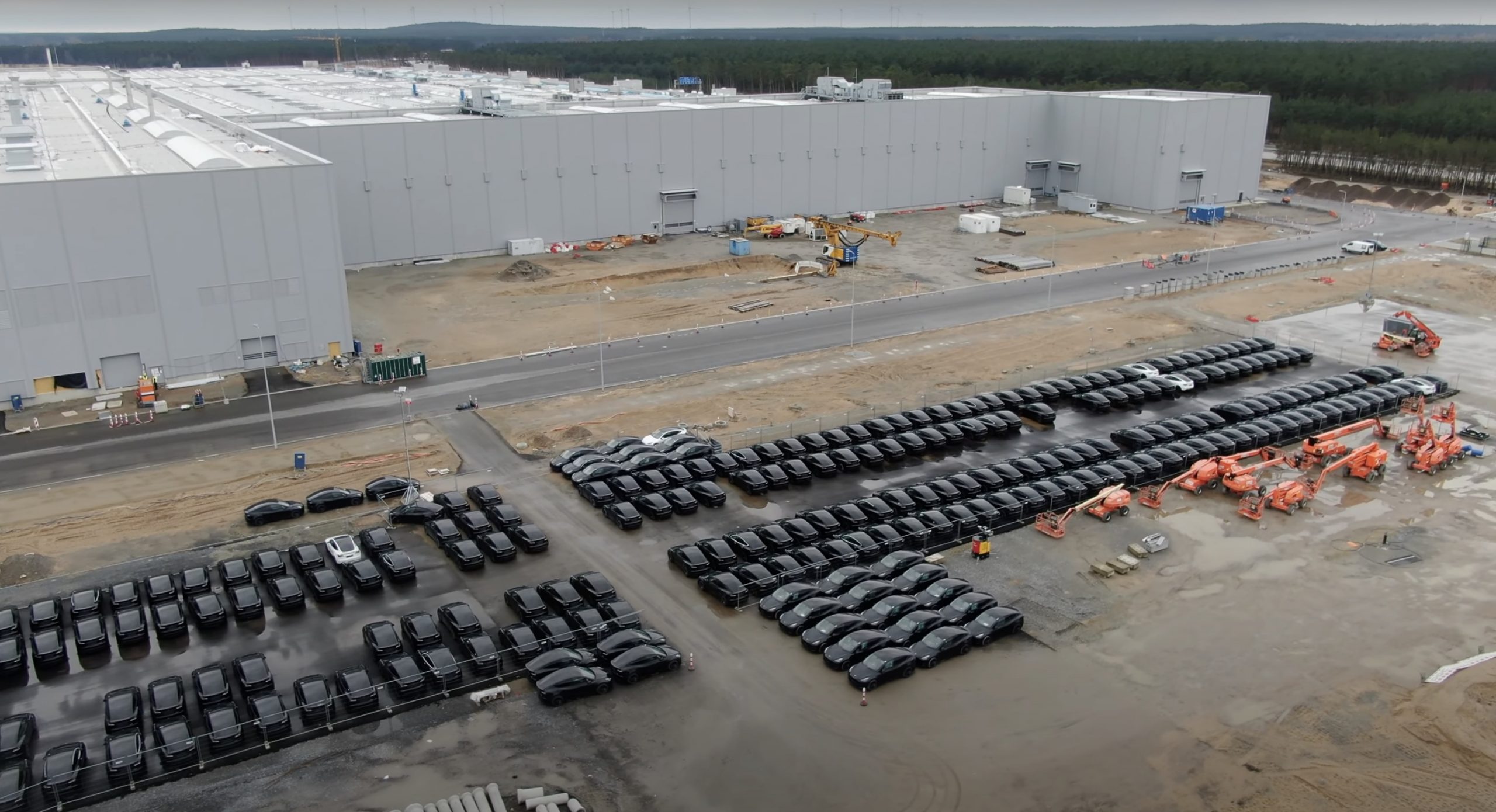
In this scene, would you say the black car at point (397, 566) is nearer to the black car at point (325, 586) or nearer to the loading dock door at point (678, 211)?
the black car at point (325, 586)

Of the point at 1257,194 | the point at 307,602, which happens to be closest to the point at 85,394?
the point at 307,602

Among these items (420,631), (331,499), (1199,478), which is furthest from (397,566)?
(1199,478)

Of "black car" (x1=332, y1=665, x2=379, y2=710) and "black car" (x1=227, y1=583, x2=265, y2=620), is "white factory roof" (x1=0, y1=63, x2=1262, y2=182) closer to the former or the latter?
"black car" (x1=227, y1=583, x2=265, y2=620)

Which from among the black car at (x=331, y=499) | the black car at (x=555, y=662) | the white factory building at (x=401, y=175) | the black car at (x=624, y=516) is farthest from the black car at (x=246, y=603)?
the white factory building at (x=401, y=175)

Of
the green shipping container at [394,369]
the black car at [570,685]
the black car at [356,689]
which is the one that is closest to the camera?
the black car at [356,689]

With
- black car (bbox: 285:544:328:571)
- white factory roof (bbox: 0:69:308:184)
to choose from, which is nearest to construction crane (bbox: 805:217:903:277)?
white factory roof (bbox: 0:69:308:184)
